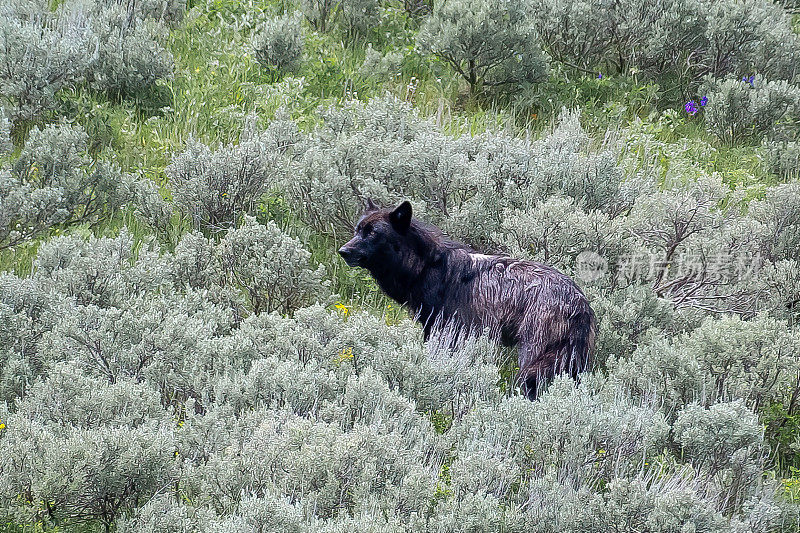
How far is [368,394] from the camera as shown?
5461 mm

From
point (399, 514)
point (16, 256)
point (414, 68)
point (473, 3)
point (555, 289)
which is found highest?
point (473, 3)

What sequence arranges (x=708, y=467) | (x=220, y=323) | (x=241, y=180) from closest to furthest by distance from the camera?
(x=708, y=467)
(x=220, y=323)
(x=241, y=180)

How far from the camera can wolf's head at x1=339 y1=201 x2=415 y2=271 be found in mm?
7348

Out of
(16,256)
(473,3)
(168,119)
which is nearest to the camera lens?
(16,256)

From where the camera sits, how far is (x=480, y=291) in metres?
7.15

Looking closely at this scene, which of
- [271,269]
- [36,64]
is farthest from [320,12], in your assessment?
[271,269]

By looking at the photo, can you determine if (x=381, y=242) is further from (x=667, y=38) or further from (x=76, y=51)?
(x=667, y=38)

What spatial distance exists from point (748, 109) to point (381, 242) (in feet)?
20.2

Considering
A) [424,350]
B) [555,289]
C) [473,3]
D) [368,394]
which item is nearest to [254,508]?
[368,394]

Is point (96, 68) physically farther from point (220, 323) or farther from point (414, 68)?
point (220, 323)

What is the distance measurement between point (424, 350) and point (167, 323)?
5.74 feet

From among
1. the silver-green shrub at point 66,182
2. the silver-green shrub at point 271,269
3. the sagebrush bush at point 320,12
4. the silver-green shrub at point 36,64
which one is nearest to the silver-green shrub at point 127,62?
the silver-green shrub at point 36,64

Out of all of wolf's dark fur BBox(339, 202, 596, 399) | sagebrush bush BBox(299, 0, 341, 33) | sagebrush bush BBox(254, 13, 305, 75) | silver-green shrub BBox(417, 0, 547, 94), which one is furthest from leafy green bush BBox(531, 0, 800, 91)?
wolf's dark fur BBox(339, 202, 596, 399)

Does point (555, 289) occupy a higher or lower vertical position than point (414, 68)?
lower
